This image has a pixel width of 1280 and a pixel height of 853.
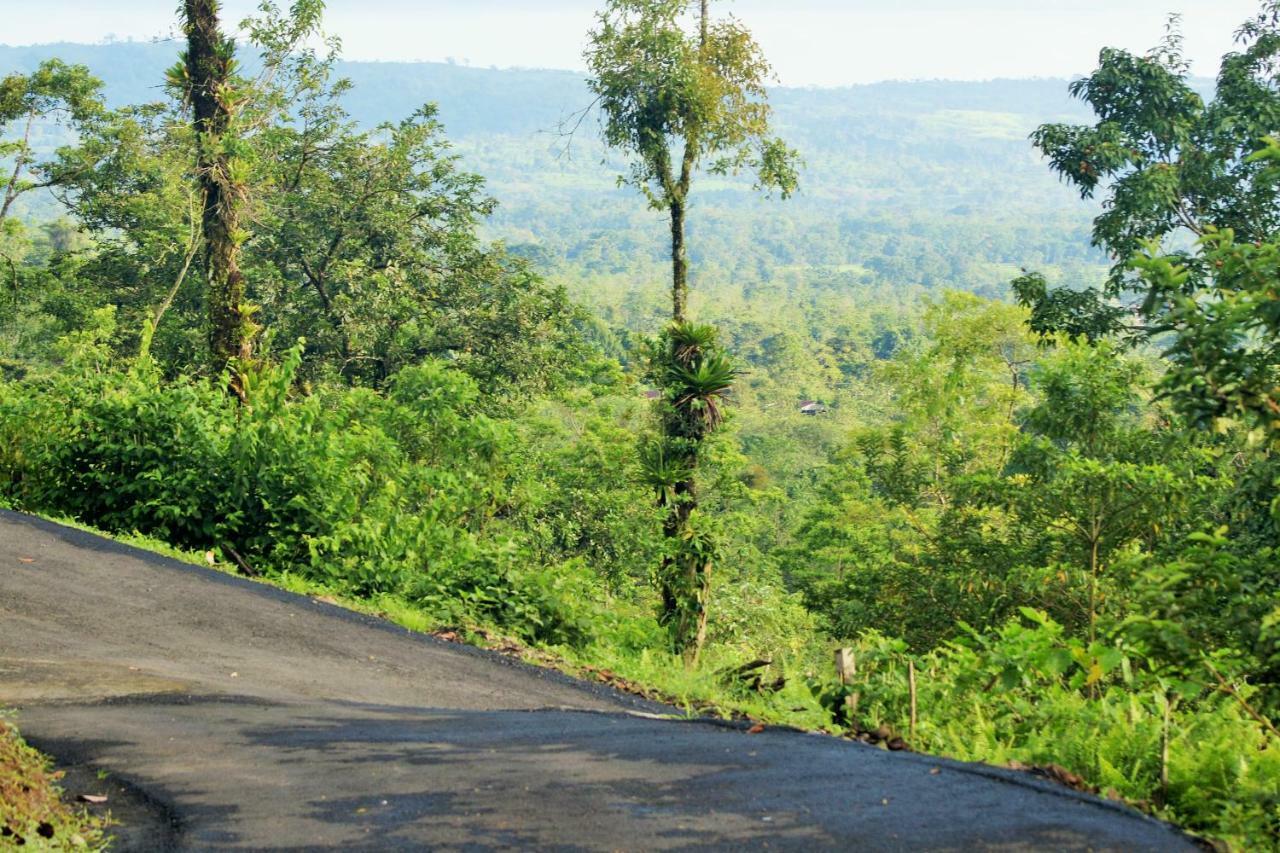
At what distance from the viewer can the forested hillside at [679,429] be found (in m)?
6.14

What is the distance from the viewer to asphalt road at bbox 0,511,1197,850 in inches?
172

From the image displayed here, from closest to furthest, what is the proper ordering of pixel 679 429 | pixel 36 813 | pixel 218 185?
pixel 36 813, pixel 218 185, pixel 679 429

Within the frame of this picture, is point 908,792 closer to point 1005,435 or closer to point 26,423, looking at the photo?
point 26,423

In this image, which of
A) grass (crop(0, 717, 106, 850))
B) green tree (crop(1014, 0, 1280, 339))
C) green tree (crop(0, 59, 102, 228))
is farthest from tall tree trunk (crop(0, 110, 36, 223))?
grass (crop(0, 717, 106, 850))

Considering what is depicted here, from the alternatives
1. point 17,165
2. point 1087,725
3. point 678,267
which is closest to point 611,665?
point 1087,725

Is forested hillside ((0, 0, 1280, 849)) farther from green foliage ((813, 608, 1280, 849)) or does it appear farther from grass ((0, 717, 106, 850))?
grass ((0, 717, 106, 850))

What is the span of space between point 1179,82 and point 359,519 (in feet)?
47.7

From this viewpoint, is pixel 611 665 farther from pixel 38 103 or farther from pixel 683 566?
pixel 38 103

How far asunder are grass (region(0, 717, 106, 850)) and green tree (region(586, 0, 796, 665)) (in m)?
11.7

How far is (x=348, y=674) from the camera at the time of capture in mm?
8180

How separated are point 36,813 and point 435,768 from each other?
1545 mm

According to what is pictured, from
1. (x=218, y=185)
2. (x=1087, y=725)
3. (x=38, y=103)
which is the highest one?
(x=38, y=103)

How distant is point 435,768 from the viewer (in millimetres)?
5191

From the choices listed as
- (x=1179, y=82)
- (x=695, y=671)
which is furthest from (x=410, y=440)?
(x=1179, y=82)
